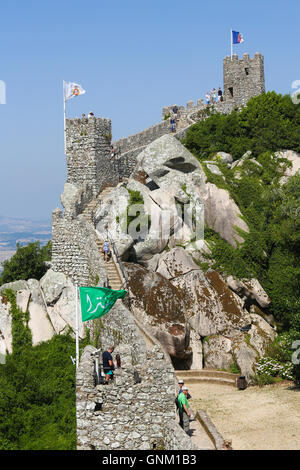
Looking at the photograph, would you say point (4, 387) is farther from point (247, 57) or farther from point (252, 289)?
point (247, 57)

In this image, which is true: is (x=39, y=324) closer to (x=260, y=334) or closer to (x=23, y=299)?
(x=23, y=299)

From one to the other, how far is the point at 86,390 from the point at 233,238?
18341mm

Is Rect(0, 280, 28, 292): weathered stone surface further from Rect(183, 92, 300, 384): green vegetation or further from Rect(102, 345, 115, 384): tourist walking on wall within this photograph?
Rect(102, 345, 115, 384): tourist walking on wall

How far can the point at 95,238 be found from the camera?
2827 cm

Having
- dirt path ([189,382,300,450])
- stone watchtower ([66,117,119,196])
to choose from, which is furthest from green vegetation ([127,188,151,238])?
dirt path ([189,382,300,450])

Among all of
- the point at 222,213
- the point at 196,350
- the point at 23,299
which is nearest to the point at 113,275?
the point at 196,350

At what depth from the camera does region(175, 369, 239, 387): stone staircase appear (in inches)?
976

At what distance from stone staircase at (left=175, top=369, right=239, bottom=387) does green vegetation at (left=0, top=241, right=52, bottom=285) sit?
11.9 meters

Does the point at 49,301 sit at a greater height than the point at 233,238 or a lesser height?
lesser

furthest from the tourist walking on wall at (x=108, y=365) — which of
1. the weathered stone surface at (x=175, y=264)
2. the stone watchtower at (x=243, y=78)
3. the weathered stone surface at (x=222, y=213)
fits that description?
the stone watchtower at (x=243, y=78)

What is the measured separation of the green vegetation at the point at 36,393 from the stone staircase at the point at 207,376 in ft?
14.7

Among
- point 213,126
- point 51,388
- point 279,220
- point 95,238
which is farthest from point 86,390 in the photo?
point 213,126

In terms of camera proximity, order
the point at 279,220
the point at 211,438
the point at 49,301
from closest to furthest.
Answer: the point at 211,438 → the point at 49,301 → the point at 279,220
